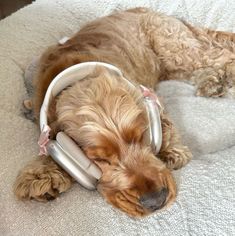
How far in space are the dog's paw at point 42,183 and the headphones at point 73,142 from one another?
0.18 feet

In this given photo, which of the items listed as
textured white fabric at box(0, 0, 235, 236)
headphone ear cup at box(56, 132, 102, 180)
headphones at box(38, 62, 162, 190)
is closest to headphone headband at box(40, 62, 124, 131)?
headphones at box(38, 62, 162, 190)

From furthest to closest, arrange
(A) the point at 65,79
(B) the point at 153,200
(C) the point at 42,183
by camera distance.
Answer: (A) the point at 65,79 < (C) the point at 42,183 < (B) the point at 153,200

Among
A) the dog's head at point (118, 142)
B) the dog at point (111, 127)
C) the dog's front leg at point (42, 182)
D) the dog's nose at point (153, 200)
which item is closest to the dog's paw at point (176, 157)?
the dog at point (111, 127)

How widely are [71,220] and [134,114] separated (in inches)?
17.9

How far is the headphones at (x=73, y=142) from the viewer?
5.56ft

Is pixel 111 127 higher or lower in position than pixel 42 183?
higher

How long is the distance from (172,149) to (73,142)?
1.49 feet

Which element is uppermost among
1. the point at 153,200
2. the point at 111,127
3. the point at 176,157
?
the point at 111,127

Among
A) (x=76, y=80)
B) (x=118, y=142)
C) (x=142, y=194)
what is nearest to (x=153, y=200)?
(x=142, y=194)

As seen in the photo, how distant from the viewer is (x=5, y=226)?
1.71 metres

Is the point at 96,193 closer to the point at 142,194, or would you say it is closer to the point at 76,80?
the point at 142,194

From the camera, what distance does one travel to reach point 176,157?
1932 mm

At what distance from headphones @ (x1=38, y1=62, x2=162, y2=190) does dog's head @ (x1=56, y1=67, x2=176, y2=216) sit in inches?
1.6

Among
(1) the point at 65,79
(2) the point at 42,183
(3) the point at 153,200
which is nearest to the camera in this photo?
(3) the point at 153,200
